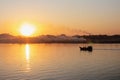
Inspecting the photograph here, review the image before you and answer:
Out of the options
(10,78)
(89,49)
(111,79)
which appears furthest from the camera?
(89,49)

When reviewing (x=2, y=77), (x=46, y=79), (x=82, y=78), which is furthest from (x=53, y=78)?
(x=2, y=77)

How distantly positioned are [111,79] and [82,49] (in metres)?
124

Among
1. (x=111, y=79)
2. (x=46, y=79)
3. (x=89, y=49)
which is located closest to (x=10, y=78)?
(x=46, y=79)

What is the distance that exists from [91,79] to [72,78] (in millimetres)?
3811

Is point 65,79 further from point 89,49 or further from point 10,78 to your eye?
point 89,49

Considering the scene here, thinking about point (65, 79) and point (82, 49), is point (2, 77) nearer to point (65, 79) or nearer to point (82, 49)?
point (65, 79)

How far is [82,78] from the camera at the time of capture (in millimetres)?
48812

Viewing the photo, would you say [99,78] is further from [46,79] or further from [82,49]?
[82,49]

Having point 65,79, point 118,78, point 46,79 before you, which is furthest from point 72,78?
point 118,78

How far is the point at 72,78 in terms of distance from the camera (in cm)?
4938

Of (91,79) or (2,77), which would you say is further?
(2,77)

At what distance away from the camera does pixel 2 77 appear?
51.1m

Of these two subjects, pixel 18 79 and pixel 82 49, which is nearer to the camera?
pixel 18 79

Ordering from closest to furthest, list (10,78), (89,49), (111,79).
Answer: (111,79) → (10,78) → (89,49)
